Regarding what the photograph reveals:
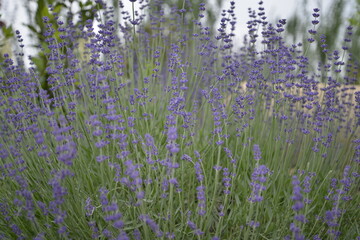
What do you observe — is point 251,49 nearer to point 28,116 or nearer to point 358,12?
point 28,116

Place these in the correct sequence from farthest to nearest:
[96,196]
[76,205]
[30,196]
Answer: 1. [96,196]
2. [76,205]
3. [30,196]

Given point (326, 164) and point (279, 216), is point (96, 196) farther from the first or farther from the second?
point (326, 164)

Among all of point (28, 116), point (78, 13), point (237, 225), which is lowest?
point (237, 225)

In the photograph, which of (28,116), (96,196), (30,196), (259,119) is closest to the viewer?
(30,196)

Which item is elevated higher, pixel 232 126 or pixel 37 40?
pixel 37 40

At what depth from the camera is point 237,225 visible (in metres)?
2.32

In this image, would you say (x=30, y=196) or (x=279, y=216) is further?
(x=279, y=216)

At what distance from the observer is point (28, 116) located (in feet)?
8.28

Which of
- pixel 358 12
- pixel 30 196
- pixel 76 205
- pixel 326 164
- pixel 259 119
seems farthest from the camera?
pixel 358 12

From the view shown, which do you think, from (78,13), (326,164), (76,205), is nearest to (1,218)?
(76,205)

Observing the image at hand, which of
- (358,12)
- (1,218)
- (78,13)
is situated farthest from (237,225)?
(358,12)

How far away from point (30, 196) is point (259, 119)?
7.62ft

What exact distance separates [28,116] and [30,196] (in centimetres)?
87

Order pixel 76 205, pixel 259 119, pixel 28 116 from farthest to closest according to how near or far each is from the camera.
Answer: pixel 259 119 < pixel 28 116 < pixel 76 205
